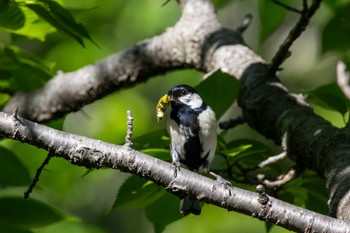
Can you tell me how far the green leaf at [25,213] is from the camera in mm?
2605

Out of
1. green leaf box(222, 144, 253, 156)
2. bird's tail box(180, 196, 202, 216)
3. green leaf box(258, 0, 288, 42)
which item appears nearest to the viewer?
green leaf box(222, 144, 253, 156)

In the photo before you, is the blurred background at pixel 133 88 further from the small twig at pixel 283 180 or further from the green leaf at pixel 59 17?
the green leaf at pixel 59 17

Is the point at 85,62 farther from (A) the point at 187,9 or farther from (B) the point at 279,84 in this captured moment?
(B) the point at 279,84

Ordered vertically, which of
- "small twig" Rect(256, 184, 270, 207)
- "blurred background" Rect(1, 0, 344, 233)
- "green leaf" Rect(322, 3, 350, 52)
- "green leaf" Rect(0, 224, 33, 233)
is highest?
"green leaf" Rect(322, 3, 350, 52)

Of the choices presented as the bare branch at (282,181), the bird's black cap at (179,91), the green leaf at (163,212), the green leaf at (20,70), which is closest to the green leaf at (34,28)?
the green leaf at (20,70)

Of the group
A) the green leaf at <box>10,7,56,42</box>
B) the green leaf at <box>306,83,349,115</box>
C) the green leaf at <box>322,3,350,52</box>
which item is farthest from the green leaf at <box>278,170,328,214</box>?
the green leaf at <box>10,7,56,42</box>

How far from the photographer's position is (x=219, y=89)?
254 centimetres

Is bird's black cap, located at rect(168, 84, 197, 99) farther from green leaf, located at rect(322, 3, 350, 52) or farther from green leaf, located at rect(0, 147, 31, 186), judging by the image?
green leaf, located at rect(0, 147, 31, 186)

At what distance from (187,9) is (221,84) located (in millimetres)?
1160

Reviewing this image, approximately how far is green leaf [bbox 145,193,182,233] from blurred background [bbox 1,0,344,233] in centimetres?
229

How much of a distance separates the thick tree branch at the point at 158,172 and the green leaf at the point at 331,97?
806 millimetres

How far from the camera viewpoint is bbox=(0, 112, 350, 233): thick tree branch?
1.93m

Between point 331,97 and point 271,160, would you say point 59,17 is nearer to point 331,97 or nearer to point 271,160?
point 271,160

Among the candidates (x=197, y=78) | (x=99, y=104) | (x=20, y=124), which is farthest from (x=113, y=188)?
(x=20, y=124)
